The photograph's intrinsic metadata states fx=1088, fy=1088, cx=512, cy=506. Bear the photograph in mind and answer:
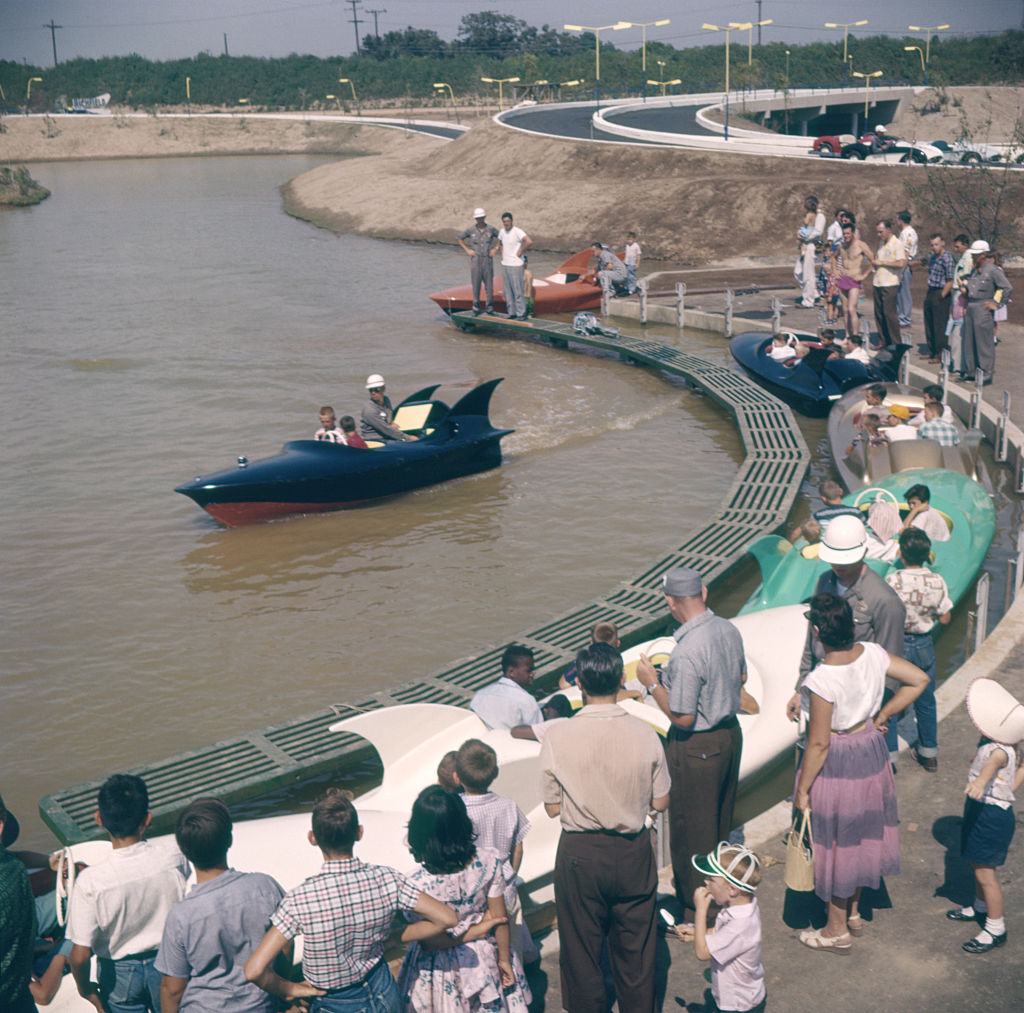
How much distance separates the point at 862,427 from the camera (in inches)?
511

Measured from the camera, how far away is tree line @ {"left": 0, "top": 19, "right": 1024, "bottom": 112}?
92.7 meters

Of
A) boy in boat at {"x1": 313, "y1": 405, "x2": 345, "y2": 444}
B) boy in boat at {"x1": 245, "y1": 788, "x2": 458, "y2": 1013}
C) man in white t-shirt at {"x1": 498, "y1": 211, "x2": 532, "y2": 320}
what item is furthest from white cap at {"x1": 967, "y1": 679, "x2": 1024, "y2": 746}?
man in white t-shirt at {"x1": 498, "y1": 211, "x2": 532, "y2": 320}

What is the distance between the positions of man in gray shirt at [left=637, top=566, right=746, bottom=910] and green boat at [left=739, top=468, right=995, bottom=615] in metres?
3.53

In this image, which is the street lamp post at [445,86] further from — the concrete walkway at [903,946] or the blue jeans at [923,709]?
the concrete walkway at [903,946]

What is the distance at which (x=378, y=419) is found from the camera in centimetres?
1416

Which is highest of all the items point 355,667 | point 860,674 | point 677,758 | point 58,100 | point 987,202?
point 58,100

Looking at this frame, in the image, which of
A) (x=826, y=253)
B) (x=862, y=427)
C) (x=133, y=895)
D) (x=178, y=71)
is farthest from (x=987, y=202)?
(x=178, y=71)

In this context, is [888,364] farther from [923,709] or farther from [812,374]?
[923,709]

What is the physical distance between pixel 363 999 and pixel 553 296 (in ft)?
70.1

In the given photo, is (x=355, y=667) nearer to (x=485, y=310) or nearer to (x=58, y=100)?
(x=485, y=310)

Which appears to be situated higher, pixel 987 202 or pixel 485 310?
pixel 987 202

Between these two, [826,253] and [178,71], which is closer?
[826,253]

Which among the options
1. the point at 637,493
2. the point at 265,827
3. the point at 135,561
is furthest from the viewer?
the point at 637,493

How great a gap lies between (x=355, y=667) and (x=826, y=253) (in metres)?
14.7
